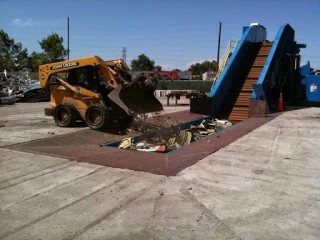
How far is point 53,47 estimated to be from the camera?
47.2 m

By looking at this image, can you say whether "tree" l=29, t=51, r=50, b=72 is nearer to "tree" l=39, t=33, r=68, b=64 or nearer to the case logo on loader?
"tree" l=39, t=33, r=68, b=64

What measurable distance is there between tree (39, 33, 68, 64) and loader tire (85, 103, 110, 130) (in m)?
39.9

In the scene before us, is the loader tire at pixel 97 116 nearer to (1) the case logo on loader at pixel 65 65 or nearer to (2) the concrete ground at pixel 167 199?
(1) the case logo on loader at pixel 65 65

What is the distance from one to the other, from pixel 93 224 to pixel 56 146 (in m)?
4.55

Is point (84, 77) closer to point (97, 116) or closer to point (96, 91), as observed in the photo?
point (96, 91)

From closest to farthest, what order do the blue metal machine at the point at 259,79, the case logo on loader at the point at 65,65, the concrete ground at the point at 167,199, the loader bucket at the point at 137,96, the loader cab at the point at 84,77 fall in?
the concrete ground at the point at 167,199
the loader bucket at the point at 137,96
the case logo on loader at the point at 65,65
the loader cab at the point at 84,77
the blue metal machine at the point at 259,79

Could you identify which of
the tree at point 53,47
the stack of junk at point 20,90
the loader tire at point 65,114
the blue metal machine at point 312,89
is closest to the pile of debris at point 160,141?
the loader tire at point 65,114

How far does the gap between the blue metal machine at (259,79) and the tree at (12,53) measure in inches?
1517

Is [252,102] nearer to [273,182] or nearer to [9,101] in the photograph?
[273,182]

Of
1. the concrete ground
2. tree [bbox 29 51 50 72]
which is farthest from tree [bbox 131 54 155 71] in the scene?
the concrete ground

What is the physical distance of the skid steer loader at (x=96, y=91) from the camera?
378 inches

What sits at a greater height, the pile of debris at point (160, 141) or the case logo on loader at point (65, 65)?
the case logo on loader at point (65, 65)

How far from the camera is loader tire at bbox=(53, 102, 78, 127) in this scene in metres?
10.6

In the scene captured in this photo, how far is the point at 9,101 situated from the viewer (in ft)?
68.7
